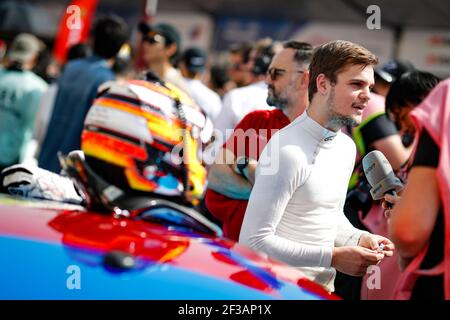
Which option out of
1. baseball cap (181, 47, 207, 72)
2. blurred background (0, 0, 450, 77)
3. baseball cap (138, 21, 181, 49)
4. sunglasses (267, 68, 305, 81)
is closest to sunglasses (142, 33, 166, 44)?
baseball cap (138, 21, 181, 49)

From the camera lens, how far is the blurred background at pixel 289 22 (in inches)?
594

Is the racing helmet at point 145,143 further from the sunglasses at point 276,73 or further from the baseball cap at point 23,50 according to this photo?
the baseball cap at point 23,50

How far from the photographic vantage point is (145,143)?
248 cm

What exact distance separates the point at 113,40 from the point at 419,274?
3947mm

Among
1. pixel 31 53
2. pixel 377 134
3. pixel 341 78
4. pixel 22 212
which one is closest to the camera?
pixel 22 212

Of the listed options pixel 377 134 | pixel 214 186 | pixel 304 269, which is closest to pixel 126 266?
pixel 304 269

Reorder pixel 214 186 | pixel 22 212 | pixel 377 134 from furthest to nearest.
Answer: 1. pixel 377 134
2. pixel 214 186
3. pixel 22 212

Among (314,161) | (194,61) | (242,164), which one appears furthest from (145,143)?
(194,61)

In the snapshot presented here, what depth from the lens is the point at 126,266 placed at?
2070 mm

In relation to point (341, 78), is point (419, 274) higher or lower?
lower

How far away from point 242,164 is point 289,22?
13.9 metres

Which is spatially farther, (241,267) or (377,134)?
(377,134)

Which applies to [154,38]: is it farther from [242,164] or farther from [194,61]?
[242,164]
